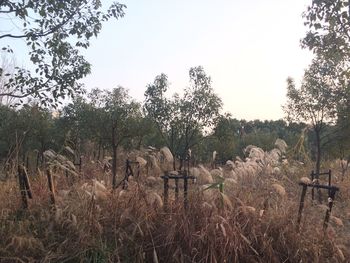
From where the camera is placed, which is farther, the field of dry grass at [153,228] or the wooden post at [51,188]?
the wooden post at [51,188]

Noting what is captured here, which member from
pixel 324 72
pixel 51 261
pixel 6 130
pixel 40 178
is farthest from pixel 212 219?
pixel 6 130

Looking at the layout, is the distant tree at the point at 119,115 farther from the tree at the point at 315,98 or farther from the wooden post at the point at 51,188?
the wooden post at the point at 51,188

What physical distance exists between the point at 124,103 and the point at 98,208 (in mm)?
13670

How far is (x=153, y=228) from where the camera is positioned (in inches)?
215

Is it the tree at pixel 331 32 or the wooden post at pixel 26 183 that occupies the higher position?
the tree at pixel 331 32

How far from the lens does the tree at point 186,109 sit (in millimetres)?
18828

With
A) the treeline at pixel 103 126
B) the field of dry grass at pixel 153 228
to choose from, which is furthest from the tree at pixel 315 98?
the field of dry grass at pixel 153 228

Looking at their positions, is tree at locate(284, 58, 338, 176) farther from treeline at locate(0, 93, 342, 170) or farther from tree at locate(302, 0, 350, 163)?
tree at locate(302, 0, 350, 163)

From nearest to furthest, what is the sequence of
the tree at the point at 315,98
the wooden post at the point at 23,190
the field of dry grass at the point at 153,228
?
the field of dry grass at the point at 153,228 < the wooden post at the point at 23,190 < the tree at the point at 315,98

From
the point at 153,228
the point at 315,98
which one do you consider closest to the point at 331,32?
the point at 153,228

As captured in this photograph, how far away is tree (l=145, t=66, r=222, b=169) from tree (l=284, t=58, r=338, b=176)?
303 cm

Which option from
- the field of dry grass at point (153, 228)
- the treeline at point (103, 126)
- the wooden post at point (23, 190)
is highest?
the treeline at point (103, 126)

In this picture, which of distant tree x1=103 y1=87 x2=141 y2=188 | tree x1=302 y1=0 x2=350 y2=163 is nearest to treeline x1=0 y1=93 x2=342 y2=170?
distant tree x1=103 y1=87 x2=141 y2=188

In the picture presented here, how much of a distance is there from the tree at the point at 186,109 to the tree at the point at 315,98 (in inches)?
119
